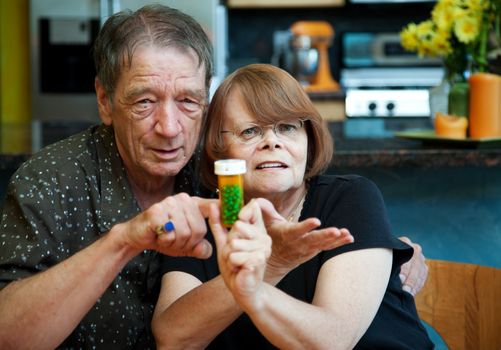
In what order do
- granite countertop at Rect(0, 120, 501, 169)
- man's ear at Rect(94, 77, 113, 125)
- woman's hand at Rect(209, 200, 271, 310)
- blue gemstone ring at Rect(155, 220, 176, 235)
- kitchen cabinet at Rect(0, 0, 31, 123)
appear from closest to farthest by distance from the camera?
woman's hand at Rect(209, 200, 271, 310) → blue gemstone ring at Rect(155, 220, 176, 235) → man's ear at Rect(94, 77, 113, 125) → granite countertop at Rect(0, 120, 501, 169) → kitchen cabinet at Rect(0, 0, 31, 123)

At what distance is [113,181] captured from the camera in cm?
177

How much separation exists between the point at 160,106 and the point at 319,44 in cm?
379

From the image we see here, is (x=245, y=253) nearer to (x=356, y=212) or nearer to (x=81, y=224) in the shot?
(x=356, y=212)

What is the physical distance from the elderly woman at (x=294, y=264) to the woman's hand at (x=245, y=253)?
9cm

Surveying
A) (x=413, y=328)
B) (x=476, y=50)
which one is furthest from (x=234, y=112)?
(x=476, y=50)

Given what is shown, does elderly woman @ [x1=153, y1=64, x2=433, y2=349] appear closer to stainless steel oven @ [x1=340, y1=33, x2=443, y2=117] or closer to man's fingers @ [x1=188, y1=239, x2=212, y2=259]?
man's fingers @ [x1=188, y1=239, x2=212, y2=259]

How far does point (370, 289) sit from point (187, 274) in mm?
409

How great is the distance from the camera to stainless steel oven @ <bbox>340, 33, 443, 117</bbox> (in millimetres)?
5246

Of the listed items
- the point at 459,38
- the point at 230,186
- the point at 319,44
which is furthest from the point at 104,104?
the point at 319,44

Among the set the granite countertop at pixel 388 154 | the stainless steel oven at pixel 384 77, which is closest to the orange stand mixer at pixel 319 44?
the stainless steel oven at pixel 384 77

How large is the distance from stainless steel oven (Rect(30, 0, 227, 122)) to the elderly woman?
330cm

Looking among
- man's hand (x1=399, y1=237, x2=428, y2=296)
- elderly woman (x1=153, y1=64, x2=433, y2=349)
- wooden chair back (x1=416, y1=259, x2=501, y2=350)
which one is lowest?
wooden chair back (x1=416, y1=259, x2=501, y2=350)

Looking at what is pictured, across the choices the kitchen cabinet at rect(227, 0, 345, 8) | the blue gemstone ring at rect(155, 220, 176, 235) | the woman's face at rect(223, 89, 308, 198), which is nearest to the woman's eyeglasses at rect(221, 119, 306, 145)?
the woman's face at rect(223, 89, 308, 198)

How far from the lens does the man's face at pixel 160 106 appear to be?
1.68 m
